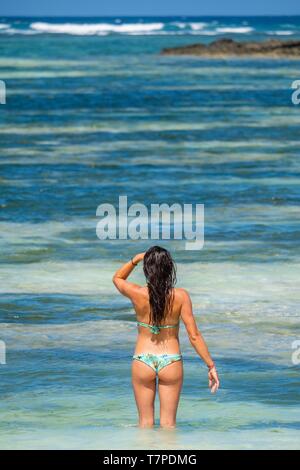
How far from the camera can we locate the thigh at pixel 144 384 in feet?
25.8

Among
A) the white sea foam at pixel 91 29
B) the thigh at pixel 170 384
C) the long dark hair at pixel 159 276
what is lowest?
the thigh at pixel 170 384

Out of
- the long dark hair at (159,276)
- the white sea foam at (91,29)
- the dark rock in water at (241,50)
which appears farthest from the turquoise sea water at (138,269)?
the white sea foam at (91,29)

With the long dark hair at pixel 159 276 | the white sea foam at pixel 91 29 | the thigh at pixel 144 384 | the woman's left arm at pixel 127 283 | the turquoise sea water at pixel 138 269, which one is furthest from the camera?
the white sea foam at pixel 91 29

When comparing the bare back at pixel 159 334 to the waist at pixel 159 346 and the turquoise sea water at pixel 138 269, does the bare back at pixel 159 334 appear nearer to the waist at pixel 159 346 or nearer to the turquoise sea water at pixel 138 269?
the waist at pixel 159 346

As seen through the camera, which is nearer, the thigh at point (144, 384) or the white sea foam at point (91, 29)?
the thigh at point (144, 384)

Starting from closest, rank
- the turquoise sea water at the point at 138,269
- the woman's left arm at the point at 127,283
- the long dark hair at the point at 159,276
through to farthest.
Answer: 1. the long dark hair at the point at 159,276
2. the woman's left arm at the point at 127,283
3. the turquoise sea water at the point at 138,269

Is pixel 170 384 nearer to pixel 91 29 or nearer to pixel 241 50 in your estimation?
pixel 241 50

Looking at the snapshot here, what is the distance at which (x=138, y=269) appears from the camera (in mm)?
14766

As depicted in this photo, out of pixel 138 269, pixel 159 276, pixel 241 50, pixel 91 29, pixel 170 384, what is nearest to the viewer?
pixel 159 276

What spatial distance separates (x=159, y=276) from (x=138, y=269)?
22.9 ft

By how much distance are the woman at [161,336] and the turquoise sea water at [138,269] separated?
33cm

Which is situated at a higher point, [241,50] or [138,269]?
[241,50]

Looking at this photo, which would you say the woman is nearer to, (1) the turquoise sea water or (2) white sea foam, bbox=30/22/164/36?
(1) the turquoise sea water

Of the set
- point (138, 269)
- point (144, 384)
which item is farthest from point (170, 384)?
point (138, 269)
